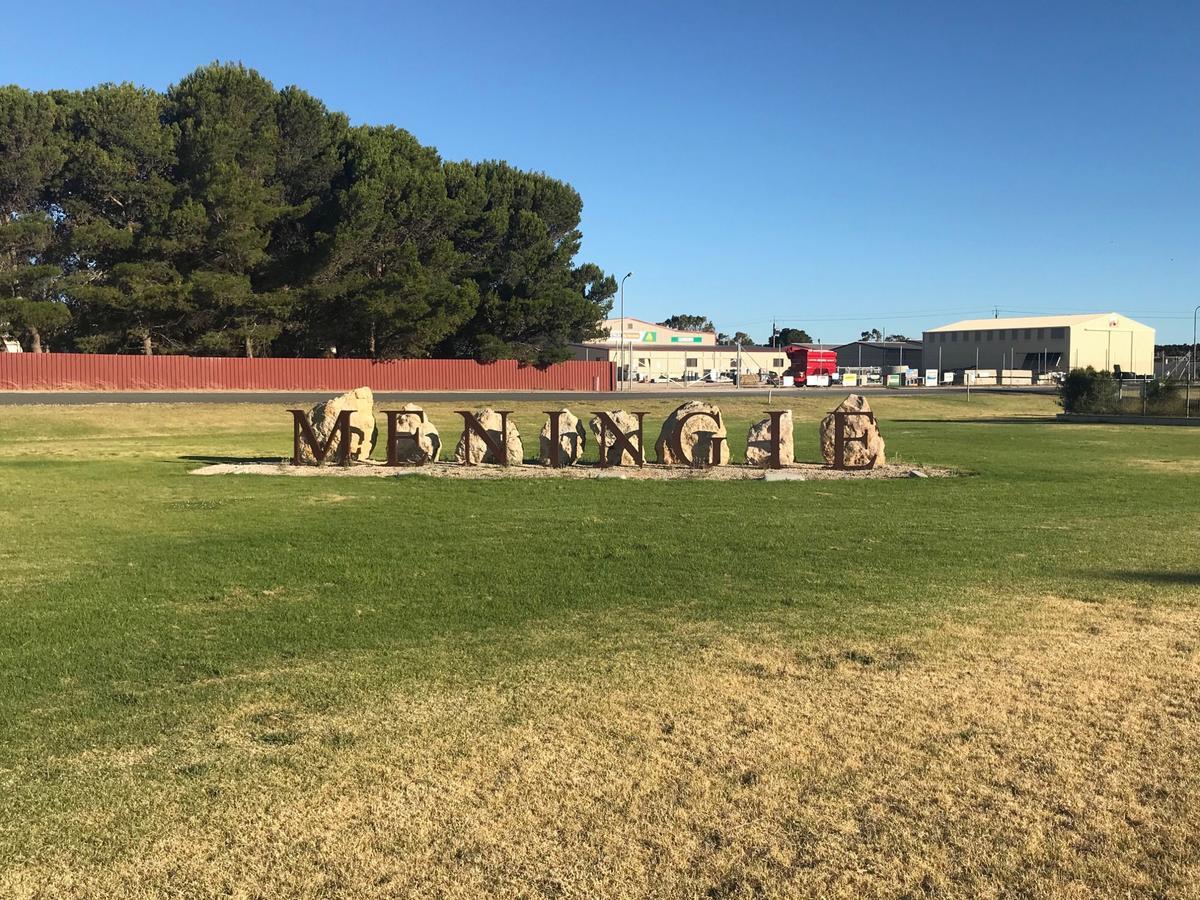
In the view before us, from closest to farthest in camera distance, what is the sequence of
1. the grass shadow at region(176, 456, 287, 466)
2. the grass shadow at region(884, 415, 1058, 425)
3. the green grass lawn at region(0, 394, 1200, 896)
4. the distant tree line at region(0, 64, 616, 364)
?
the green grass lawn at region(0, 394, 1200, 896) < the grass shadow at region(176, 456, 287, 466) < the grass shadow at region(884, 415, 1058, 425) < the distant tree line at region(0, 64, 616, 364)

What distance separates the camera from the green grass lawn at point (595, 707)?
11.9 feet

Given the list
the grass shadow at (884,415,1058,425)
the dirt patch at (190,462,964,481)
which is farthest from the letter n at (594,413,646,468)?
the grass shadow at (884,415,1058,425)

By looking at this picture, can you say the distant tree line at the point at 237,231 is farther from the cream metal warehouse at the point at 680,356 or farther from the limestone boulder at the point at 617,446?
the cream metal warehouse at the point at 680,356

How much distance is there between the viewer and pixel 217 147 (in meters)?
50.5

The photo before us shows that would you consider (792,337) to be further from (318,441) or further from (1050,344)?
(318,441)

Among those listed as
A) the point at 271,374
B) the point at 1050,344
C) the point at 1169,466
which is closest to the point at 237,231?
the point at 271,374

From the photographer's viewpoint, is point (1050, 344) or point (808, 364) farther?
point (1050, 344)

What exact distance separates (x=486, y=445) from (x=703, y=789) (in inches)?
565

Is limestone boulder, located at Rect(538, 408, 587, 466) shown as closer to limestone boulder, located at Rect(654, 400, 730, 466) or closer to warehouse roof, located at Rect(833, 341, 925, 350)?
limestone boulder, located at Rect(654, 400, 730, 466)

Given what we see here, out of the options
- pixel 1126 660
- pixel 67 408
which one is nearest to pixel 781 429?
pixel 1126 660

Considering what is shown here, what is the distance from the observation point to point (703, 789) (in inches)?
164

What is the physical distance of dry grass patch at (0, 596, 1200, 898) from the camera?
3.49m

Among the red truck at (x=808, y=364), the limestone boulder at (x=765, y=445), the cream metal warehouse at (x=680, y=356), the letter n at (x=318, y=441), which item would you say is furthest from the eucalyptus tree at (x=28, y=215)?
the cream metal warehouse at (x=680, y=356)

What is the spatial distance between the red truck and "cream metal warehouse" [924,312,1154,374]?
32.7 meters
